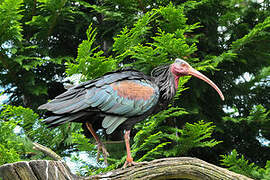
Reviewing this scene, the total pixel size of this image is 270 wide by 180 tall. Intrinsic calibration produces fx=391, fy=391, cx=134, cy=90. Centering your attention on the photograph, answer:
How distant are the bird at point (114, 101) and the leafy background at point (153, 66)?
0.78m

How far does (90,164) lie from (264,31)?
3.06m

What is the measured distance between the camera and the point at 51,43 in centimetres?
664

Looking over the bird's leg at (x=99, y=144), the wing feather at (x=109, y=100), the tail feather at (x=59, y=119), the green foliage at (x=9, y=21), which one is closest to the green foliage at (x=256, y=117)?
the wing feather at (x=109, y=100)

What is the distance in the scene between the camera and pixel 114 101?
3633 mm

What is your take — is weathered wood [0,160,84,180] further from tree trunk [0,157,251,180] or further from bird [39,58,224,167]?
bird [39,58,224,167]

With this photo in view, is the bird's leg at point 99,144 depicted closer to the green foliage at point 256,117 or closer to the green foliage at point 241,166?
the green foliage at point 241,166

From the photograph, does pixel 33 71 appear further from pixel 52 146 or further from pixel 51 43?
pixel 52 146

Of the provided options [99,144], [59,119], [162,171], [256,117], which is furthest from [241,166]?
[59,119]

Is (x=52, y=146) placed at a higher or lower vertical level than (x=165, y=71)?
lower

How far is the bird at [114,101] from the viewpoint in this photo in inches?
136

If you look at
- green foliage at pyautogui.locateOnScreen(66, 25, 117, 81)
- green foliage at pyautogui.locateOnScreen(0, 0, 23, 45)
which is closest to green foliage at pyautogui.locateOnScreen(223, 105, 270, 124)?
green foliage at pyautogui.locateOnScreen(66, 25, 117, 81)

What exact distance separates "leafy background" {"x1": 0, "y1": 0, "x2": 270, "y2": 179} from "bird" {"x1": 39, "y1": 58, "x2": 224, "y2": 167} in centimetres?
78

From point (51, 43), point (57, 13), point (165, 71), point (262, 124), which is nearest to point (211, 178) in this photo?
point (165, 71)

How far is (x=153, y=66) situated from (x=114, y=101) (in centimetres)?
159
